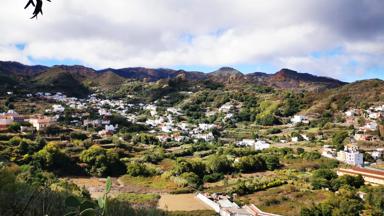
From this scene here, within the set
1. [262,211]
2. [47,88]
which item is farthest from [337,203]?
[47,88]

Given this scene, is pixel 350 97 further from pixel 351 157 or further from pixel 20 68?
pixel 20 68

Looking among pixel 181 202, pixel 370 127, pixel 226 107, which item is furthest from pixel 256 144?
pixel 226 107

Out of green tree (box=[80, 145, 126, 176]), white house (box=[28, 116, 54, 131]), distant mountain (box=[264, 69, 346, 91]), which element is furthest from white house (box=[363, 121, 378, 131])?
distant mountain (box=[264, 69, 346, 91])

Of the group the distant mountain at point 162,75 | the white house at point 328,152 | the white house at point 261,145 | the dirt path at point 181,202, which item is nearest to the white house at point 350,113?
the white house at point 328,152

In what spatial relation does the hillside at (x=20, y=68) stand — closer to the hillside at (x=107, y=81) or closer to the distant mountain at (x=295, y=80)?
the hillside at (x=107, y=81)

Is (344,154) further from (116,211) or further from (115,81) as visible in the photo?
(115,81)

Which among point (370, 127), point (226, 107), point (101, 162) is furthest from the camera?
point (226, 107)

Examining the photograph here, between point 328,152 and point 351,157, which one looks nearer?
point 351,157

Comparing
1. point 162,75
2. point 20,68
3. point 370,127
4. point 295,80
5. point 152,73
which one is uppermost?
point 152,73

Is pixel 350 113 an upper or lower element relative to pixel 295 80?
lower
